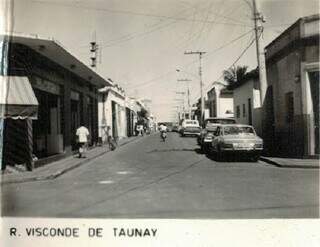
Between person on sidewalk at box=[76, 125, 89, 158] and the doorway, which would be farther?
person on sidewalk at box=[76, 125, 89, 158]

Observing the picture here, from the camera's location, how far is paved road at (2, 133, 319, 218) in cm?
688

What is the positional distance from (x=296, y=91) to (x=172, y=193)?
864 cm

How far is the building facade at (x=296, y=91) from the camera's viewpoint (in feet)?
51.1

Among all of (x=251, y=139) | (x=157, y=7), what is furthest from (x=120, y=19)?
(x=251, y=139)

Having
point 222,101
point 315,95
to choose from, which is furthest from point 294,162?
point 222,101

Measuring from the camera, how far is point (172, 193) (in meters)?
9.50

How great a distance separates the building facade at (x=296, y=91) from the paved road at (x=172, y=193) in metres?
1.76

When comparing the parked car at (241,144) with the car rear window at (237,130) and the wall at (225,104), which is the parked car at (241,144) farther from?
the wall at (225,104)

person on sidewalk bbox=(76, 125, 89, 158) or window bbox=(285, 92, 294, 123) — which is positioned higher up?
window bbox=(285, 92, 294, 123)

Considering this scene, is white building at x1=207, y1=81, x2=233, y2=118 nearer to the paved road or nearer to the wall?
the wall

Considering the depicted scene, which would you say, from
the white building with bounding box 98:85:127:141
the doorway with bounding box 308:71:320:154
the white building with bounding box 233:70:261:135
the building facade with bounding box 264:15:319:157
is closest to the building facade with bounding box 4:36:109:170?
the white building with bounding box 98:85:127:141

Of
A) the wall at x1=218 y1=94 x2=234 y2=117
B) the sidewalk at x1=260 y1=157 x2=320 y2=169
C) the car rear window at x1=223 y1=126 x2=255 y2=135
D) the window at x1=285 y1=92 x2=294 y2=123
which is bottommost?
the sidewalk at x1=260 y1=157 x2=320 y2=169

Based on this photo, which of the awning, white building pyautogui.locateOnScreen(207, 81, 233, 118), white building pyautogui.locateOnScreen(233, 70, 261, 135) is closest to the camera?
the awning

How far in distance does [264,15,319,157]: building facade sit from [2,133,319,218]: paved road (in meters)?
1.76
